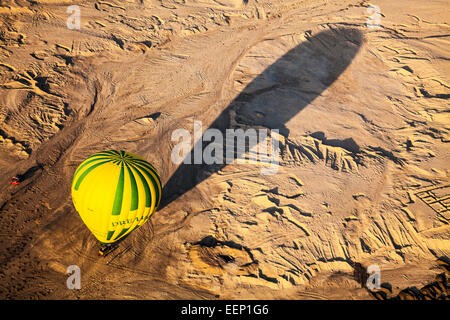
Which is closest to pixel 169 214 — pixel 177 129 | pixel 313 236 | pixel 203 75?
pixel 177 129

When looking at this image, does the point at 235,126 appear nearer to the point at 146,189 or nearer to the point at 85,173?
the point at 146,189

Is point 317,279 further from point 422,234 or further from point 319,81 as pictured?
point 319,81

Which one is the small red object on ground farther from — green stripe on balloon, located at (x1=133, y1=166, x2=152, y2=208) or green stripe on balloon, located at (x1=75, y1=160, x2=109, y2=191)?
green stripe on balloon, located at (x1=133, y1=166, x2=152, y2=208)

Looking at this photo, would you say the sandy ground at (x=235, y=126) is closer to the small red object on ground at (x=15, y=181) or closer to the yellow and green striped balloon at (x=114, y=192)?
the small red object on ground at (x=15, y=181)

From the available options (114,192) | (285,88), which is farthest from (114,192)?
(285,88)

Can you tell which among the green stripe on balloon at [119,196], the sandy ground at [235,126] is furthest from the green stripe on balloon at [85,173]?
the sandy ground at [235,126]

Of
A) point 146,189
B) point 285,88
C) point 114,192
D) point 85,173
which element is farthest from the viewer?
point 285,88

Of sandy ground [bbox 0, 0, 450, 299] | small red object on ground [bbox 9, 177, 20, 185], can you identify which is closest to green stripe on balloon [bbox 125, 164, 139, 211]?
sandy ground [bbox 0, 0, 450, 299]
